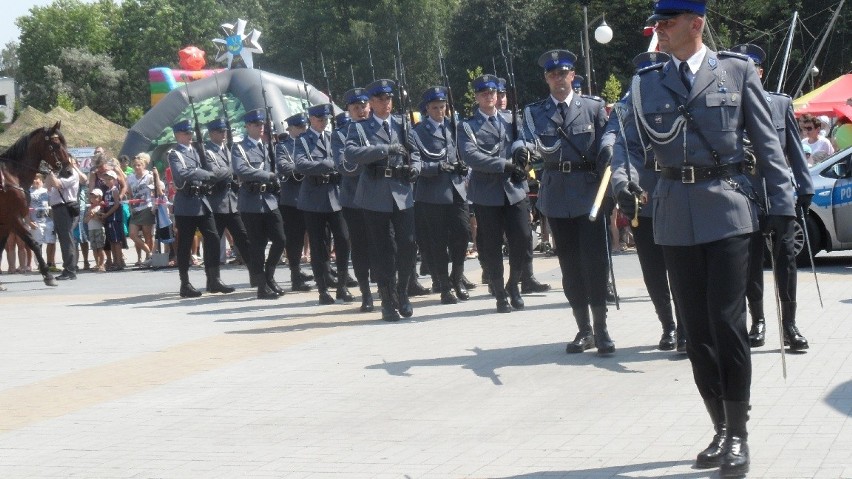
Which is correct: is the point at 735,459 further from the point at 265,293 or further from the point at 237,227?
the point at 237,227

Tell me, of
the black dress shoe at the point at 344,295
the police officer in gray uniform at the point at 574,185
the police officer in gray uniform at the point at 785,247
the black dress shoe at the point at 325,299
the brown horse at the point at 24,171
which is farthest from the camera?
the brown horse at the point at 24,171

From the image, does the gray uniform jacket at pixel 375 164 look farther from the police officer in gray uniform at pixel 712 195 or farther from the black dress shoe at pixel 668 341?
the police officer in gray uniform at pixel 712 195

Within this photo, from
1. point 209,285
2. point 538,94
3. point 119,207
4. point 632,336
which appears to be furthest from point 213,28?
point 632,336

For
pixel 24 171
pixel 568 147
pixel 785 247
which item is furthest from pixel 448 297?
pixel 24 171

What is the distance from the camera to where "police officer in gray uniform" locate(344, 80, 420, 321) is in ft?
42.3

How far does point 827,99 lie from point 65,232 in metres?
13.4

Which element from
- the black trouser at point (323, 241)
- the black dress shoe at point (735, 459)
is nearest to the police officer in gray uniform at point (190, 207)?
the black trouser at point (323, 241)

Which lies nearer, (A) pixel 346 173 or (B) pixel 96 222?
(A) pixel 346 173

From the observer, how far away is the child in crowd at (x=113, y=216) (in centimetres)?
2302

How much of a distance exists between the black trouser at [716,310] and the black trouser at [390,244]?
6419mm

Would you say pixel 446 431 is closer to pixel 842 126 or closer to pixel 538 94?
pixel 842 126

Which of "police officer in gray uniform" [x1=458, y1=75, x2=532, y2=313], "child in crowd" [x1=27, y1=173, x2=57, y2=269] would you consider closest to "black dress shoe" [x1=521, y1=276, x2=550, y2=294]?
"police officer in gray uniform" [x1=458, y1=75, x2=532, y2=313]

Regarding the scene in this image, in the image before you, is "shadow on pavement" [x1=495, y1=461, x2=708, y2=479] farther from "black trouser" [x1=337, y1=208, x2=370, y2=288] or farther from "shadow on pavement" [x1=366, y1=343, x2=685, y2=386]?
"black trouser" [x1=337, y1=208, x2=370, y2=288]

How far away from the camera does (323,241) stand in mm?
15367
